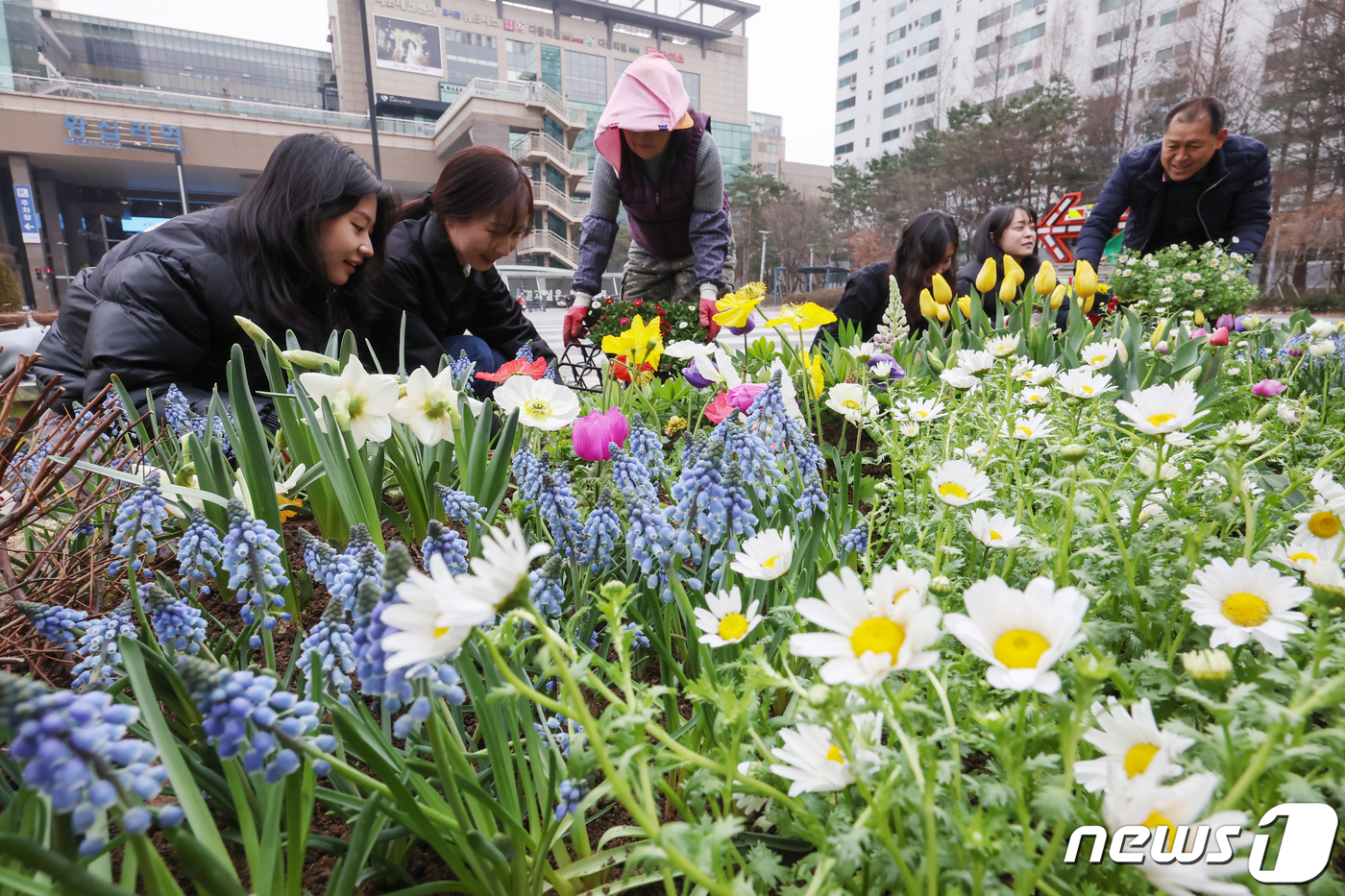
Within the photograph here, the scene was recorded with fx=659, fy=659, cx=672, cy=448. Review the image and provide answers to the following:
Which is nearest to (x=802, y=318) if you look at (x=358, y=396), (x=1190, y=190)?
(x=358, y=396)

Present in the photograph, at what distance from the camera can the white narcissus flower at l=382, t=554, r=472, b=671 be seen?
0.44 m

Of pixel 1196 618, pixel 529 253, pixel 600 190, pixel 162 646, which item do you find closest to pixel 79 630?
pixel 162 646

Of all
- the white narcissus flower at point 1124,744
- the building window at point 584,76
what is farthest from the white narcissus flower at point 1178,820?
the building window at point 584,76

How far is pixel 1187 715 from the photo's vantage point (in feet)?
2.33

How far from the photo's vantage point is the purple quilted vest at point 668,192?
311cm

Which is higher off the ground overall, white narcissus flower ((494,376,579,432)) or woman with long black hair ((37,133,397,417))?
woman with long black hair ((37,133,397,417))

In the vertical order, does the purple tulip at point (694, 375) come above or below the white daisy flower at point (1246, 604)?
above

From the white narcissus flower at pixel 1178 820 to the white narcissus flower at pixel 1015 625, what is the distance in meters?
0.08

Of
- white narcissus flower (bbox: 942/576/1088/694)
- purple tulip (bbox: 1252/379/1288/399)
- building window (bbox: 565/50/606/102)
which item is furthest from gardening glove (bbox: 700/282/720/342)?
building window (bbox: 565/50/606/102)

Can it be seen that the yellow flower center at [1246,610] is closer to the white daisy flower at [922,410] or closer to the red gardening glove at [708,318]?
the white daisy flower at [922,410]

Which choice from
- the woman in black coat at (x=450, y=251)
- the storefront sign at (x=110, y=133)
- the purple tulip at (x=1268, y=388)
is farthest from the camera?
the storefront sign at (x=110, y=133)

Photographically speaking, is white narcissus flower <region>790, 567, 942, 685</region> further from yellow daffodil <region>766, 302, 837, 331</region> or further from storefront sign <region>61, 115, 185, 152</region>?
storefront sign <region>61, 115, 185, 152</region>

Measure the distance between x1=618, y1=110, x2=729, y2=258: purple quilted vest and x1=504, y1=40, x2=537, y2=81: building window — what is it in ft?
155

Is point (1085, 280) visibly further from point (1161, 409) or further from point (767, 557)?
point (767, 557)
